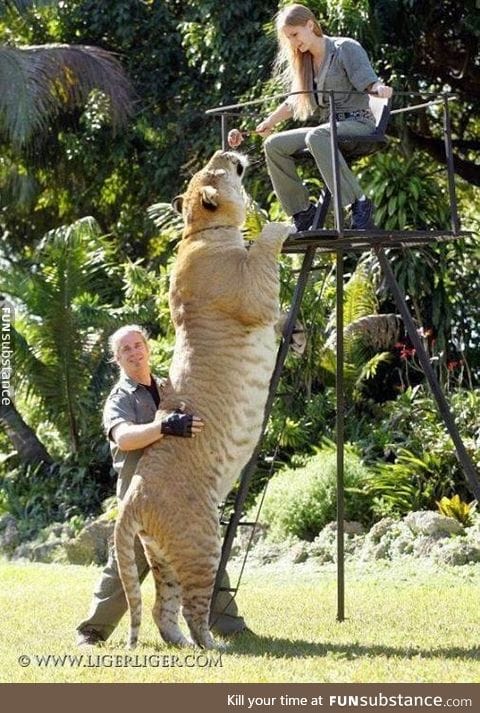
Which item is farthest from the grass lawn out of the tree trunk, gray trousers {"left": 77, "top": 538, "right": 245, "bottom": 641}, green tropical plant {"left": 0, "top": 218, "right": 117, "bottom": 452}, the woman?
the tree trunk

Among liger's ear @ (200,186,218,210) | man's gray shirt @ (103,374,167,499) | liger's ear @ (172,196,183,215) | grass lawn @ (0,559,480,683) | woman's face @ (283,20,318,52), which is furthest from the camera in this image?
liger's ear @ (172,196,183,215)

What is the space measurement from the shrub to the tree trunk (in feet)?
15.0

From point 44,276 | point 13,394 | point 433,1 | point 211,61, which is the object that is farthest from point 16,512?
point 433,1

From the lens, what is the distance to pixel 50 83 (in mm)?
17922

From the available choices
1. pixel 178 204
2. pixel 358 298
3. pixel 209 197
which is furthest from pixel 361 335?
pixel 209 197

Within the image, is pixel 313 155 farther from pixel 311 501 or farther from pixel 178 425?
pixel 311 501

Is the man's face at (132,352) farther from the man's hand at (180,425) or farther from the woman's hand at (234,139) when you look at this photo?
the woman's hand at (234,139)

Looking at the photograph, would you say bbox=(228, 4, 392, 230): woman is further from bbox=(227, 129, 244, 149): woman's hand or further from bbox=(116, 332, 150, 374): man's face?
bbox=(116, 332, 150, 374): man's face

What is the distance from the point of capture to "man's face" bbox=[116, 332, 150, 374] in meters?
7.16

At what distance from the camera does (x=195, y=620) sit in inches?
263

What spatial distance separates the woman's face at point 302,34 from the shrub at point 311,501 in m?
5.97

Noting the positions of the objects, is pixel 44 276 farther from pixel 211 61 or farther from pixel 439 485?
pixel 439 485

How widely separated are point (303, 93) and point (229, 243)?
0.90 meters

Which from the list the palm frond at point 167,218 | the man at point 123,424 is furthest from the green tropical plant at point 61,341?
the man at point 123,424
